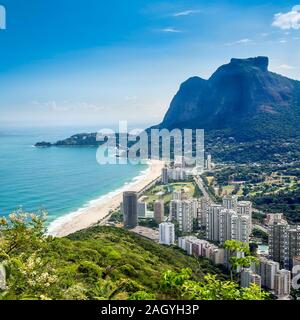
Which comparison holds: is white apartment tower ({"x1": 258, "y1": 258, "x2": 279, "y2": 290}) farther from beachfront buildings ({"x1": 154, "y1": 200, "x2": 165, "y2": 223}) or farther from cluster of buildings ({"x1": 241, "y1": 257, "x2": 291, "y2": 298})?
beachfront buildings ({"x1": 154, "y1": 200, "x2": 165, "y2": 223})

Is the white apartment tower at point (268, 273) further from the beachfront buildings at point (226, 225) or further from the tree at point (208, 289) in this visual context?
the tree at point (208, 289)

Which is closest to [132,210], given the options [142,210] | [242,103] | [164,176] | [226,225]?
[142,210]

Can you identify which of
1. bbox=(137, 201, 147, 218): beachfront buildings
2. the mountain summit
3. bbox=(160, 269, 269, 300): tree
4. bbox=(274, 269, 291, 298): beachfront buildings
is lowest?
bbox=(274, 269, 291, 298): beachfront buildings

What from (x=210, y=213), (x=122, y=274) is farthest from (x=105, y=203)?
(x=122, y=274)

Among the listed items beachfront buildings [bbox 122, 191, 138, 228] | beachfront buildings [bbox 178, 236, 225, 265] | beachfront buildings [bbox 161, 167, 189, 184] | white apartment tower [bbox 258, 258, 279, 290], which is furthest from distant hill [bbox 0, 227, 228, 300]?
beachfront buildings [bbox 161, 167, 189, 184]
